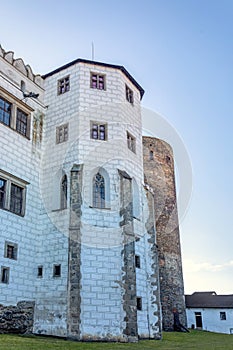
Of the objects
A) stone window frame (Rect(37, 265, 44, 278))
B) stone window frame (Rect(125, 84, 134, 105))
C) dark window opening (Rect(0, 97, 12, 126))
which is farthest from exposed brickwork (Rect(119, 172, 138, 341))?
dark window opening (Rect(0, 97, 12, 126))

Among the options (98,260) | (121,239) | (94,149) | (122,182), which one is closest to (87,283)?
(98,260)

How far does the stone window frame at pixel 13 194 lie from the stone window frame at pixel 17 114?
261 centimetres

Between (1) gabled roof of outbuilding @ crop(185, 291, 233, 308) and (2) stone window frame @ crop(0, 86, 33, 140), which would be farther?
(1) gabled roof of outbuilding @ crop(185, 291, 233, 308)

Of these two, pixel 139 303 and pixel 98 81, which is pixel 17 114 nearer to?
pixel 98 81

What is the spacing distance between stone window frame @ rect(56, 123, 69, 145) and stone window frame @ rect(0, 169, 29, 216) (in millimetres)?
3114

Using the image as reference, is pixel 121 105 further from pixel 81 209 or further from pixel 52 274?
pixel 52 274

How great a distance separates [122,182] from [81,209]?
2.71 m

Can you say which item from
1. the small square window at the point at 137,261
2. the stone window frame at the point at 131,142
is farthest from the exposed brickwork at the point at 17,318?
the stone window frame at the point at 131,142

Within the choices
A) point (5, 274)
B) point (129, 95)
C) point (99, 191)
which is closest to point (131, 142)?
point (129, 95)

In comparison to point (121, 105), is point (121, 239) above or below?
below

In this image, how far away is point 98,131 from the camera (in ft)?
69.3

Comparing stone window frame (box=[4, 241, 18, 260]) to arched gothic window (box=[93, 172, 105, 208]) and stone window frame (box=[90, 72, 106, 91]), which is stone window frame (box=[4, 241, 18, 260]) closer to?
arched gothic window (box=[93, 172, 105, 208])

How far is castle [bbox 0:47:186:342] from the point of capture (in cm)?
1730

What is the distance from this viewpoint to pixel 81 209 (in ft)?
61.3
